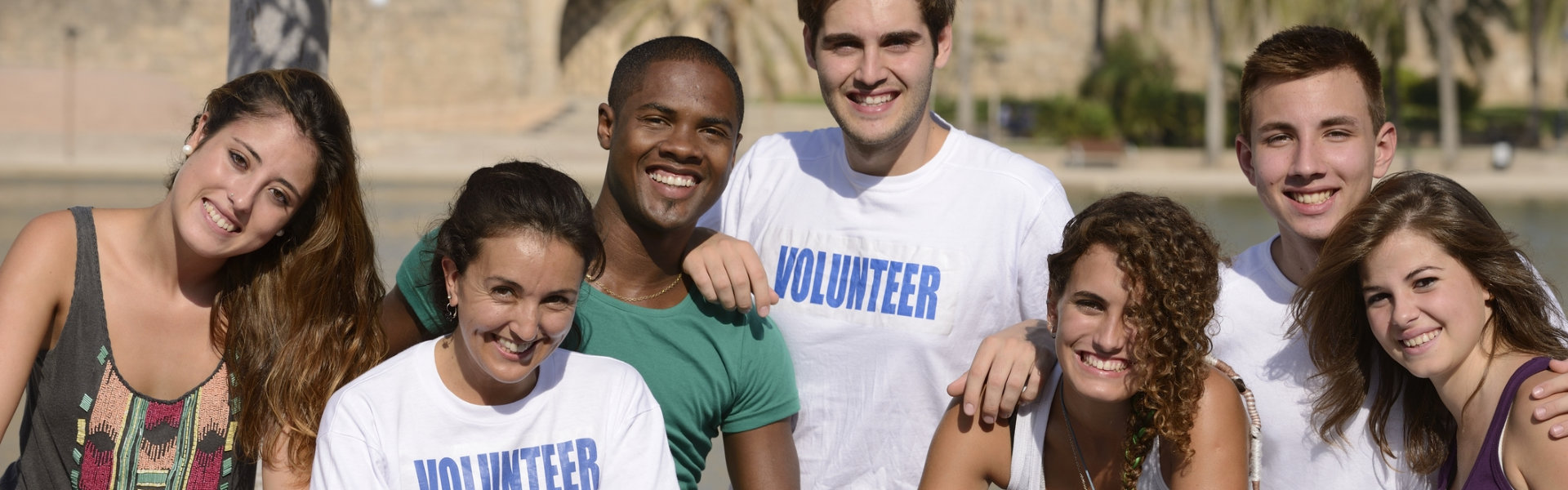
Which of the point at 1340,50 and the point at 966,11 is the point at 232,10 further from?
the point at 966,11

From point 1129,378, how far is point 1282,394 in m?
0.49

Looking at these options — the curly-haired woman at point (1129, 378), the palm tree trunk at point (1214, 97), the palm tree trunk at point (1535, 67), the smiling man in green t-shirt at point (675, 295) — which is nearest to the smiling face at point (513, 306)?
the smiling man in green t-shirt at point (675, 295)

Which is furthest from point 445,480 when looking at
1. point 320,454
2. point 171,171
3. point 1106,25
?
point 1106,25

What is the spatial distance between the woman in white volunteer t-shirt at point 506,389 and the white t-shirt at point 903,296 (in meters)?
A: 0.65

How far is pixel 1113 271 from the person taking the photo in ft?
8.93

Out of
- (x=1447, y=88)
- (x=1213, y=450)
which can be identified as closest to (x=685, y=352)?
(x=1213, y=450)

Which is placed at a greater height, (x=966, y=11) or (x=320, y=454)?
(x=966, y=11)

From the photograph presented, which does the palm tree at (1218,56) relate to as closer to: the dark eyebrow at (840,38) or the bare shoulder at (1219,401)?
the dark eyebrow at (840,38)

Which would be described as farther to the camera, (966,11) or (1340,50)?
(966,11)

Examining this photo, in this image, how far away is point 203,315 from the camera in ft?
9.32

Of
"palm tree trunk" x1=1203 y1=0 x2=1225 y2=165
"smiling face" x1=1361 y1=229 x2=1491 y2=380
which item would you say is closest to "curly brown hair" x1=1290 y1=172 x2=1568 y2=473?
"smiling face" x1=1361 y1=229 x2=1491 y2=380

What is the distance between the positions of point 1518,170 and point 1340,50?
77.9ft

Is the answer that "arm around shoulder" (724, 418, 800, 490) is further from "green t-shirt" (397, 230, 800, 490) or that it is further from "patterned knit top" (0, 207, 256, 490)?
"patterned knit top" (0, 207, 256, 490)

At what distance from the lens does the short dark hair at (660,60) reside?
3031mm
